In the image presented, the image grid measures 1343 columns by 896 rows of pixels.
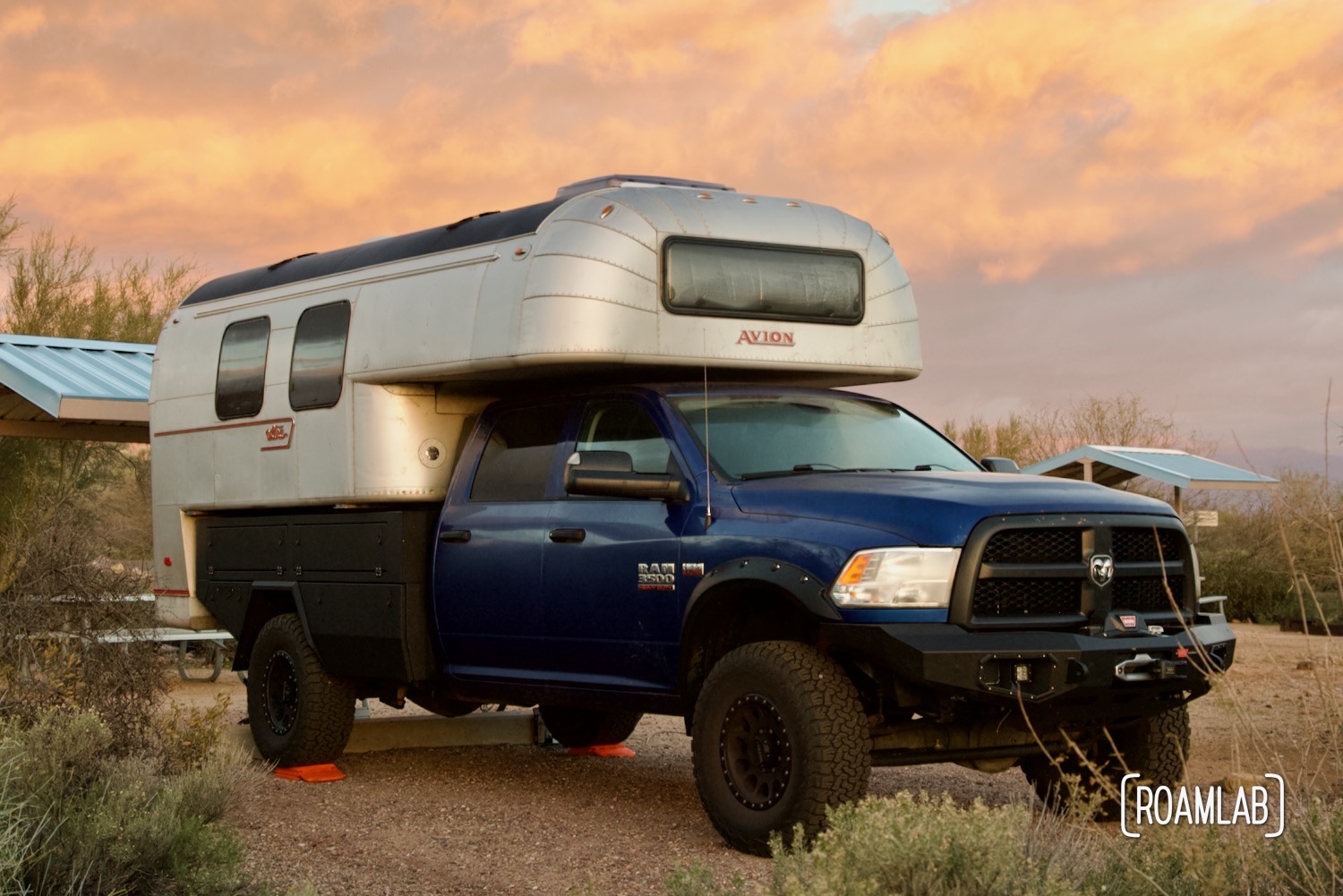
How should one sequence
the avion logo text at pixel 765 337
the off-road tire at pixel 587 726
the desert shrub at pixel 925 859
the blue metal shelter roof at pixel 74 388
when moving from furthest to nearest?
the blue metal shelter roof at pixel 74 388, the off-road tire at pixel 587 726, the avion logo text at pixel 765 337, the desert shrub at pixel 925 859

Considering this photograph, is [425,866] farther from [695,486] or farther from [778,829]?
[695,486]

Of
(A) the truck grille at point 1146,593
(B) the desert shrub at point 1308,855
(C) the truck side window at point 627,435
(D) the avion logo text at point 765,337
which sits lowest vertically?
(B) the desert shrub at point 1308,855

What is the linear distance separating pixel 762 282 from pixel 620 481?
165cm

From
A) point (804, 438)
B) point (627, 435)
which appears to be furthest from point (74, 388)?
point (804, 438)

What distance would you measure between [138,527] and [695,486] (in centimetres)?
2458

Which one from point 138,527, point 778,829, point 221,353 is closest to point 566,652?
point 778,829

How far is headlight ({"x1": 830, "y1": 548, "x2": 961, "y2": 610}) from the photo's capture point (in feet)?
22.6

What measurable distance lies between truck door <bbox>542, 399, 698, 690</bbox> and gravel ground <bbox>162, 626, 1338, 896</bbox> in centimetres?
82

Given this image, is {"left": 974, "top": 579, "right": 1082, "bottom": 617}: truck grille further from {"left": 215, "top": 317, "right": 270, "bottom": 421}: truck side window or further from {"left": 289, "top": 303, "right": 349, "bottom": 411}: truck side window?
{"left": 215, "top": 317, "right": 270, "bottom": 421}: truck side window

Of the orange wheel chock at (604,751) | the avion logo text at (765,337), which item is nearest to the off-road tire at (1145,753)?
the avion logo text at (765,337)

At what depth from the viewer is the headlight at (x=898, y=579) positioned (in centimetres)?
689

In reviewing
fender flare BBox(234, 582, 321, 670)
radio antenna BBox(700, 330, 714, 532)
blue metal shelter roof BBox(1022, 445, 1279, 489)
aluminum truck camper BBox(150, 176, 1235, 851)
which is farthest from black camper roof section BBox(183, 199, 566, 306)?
blue metal shelter roof BBox(1022, 445, 1279, 489)

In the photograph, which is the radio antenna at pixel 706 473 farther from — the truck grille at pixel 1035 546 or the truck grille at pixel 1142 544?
the truck grille at pixel 1142 544

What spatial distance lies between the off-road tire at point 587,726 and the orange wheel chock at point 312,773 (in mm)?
1578
